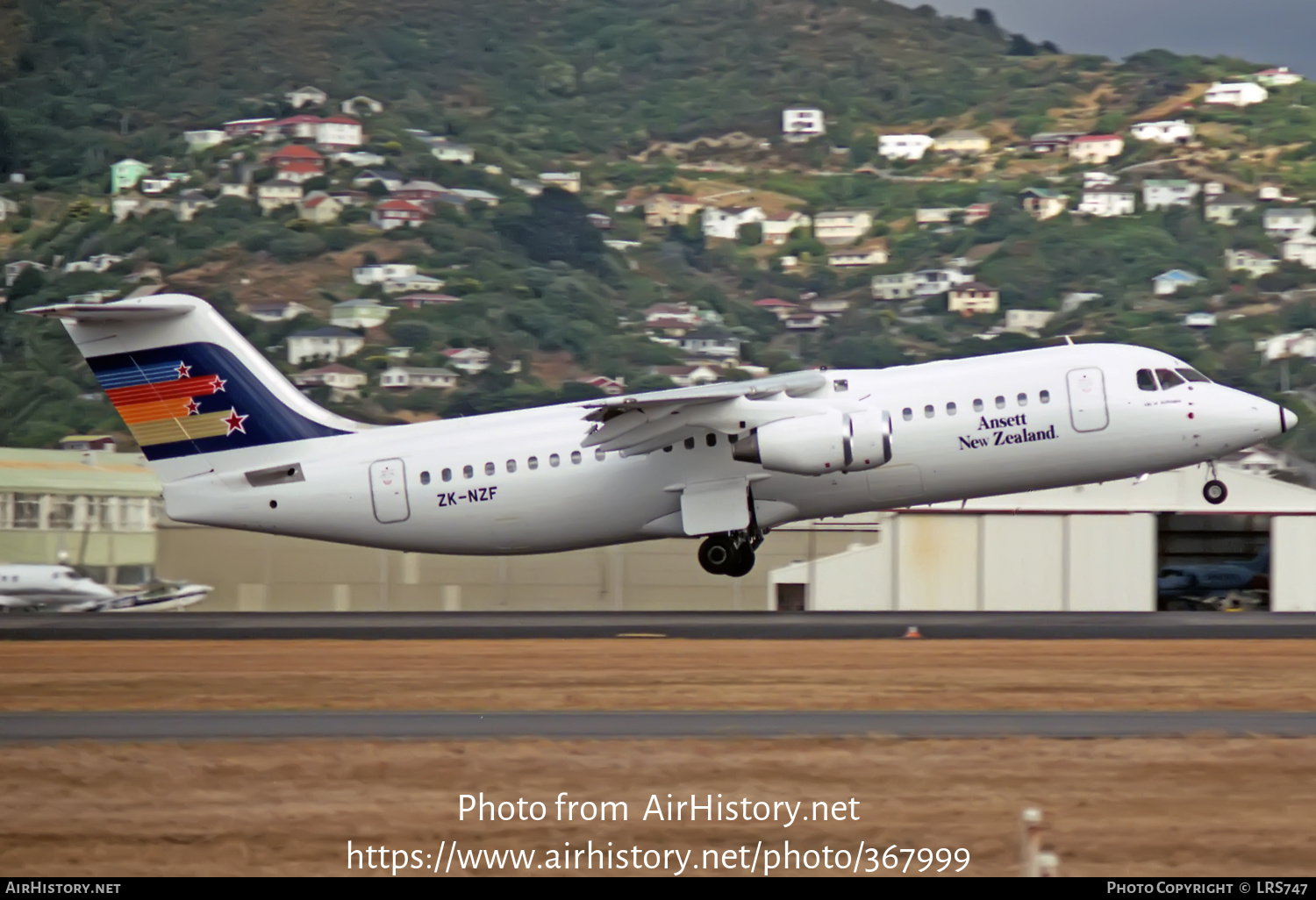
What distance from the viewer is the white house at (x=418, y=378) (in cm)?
13075

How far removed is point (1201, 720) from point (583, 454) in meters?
16.4

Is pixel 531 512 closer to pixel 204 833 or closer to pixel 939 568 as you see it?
pixel 939 568

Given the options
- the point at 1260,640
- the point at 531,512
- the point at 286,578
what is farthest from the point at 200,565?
the point at 1260,640

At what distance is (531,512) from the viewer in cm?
3319

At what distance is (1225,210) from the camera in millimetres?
196125

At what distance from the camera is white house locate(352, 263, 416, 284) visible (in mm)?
165625

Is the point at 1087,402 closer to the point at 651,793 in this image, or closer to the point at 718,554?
the point at 718,554

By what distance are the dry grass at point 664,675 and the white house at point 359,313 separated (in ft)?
401

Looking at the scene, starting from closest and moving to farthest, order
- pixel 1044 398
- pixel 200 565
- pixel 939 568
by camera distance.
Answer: pixel 1044 398
pixel 939 568
pixel 200 565

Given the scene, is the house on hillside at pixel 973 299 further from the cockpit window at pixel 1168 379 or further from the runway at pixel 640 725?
Result: the runway at pixel 640 725

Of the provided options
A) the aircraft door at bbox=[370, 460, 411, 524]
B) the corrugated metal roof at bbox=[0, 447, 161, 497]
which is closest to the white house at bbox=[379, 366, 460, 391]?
the corrugated metal roof at bbox=[0, 447, 161, 497]

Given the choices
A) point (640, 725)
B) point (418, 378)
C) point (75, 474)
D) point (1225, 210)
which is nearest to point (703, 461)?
point (640, 725)

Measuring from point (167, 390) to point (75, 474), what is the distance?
29.8 metres

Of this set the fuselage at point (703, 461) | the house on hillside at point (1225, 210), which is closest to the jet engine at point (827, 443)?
the fuselage at point (703, 461)
